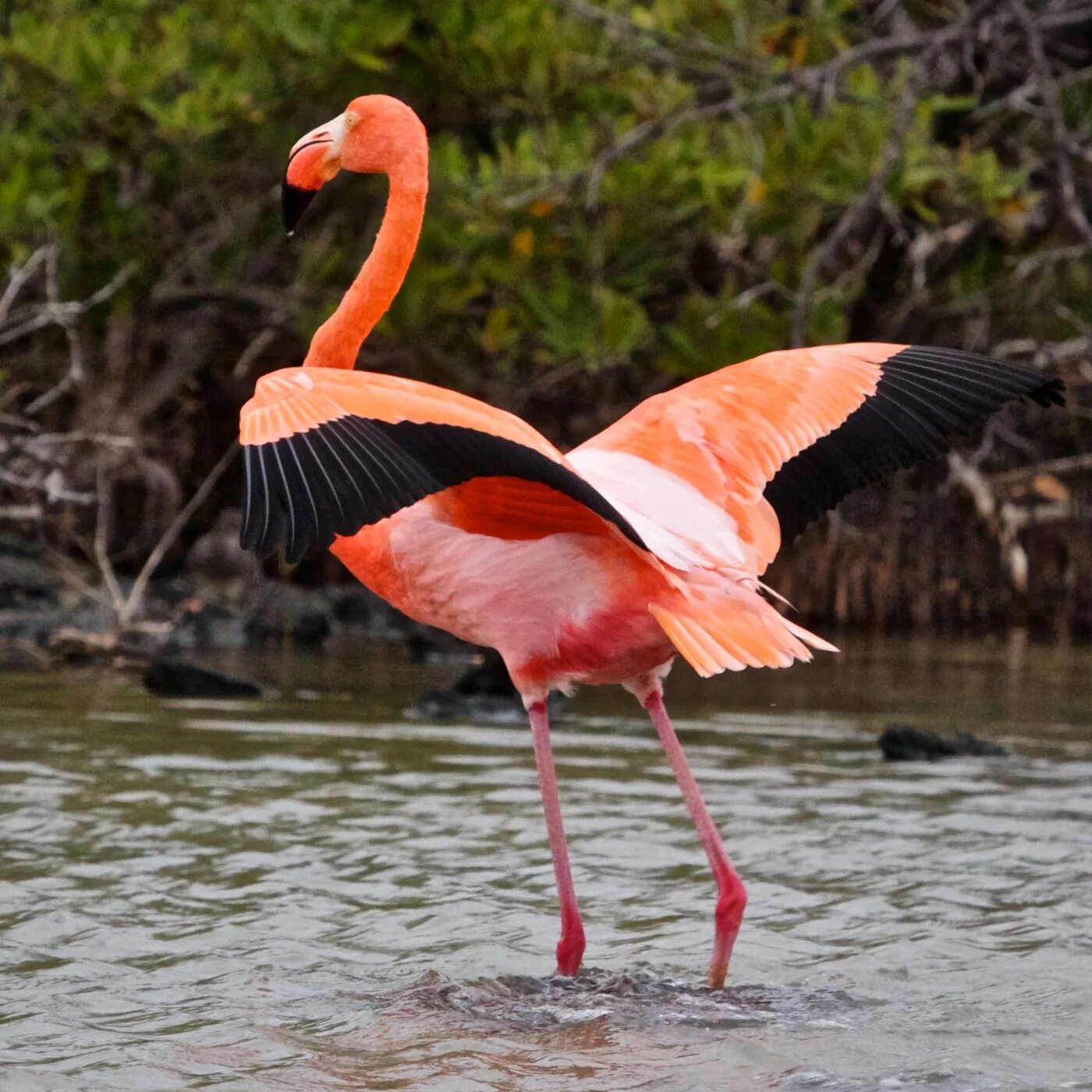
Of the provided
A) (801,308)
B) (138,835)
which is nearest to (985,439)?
(801,308)

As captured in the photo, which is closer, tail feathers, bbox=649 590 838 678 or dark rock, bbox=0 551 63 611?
tail feathers, bbox=649 590 838 678

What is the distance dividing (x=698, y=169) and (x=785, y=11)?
97.6 inches

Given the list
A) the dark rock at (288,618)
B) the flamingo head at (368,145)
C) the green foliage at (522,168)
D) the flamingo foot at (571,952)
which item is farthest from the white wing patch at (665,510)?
the dark rock at (288,618)

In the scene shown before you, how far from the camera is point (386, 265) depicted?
5.04 meters

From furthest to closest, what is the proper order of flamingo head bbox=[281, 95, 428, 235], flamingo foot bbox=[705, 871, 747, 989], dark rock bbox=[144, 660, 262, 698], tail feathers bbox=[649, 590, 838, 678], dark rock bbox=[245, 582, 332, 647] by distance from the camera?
dark rock bbox=[245, 582, 332, 647] → dark rock bbox=[144, 660, 262, 698] → flamingo head bbox=[281, 95, 428, 235] → flamingo foot bbox=[705, 871, 747, 989] → tail feathers bbox=[649, 590, 838, 678]

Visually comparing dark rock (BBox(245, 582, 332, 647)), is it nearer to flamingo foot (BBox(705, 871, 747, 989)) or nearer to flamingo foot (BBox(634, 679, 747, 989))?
flamingo foot (BBox(634, 679, 747, 989))

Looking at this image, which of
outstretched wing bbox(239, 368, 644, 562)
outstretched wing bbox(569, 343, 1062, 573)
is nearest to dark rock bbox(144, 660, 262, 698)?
outstretched wing bbox(569, 343, 1062, 573)

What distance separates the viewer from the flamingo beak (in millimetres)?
5016

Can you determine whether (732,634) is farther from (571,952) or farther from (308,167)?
(308,167)

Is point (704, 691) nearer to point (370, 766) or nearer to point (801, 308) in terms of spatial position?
point (801, 308)

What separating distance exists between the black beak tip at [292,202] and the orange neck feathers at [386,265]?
212mm

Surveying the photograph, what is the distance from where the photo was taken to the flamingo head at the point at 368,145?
506 cm

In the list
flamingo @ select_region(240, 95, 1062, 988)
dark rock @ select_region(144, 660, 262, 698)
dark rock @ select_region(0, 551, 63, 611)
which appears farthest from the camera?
dark rock @ select_region(0, 551, 63, 611)

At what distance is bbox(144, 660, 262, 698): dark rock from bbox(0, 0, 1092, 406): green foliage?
11.8ft
